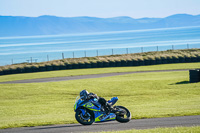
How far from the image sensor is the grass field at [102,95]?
1903 centimetres

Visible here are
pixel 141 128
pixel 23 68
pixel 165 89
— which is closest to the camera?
pixel 141 128

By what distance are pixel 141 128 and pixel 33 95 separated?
17.7m

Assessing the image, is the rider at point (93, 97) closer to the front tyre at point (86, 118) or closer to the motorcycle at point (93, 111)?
the motorcycle at point (93, 111)

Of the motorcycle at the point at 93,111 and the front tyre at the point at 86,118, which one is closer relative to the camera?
the motorcycle at the point at 93,111

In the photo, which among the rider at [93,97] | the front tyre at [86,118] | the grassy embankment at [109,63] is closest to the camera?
the rider at [93,97]

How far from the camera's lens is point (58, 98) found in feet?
90.0

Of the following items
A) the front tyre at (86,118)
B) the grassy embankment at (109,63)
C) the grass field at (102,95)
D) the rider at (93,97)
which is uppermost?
the grassy embankment at (109,63)

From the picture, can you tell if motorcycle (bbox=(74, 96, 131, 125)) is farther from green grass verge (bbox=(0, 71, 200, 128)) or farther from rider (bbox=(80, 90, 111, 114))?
green grass verge (bbox=(0, 71, 200, 128))

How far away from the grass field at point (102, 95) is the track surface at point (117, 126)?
1129 mm

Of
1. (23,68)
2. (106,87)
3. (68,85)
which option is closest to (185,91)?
(106,87)

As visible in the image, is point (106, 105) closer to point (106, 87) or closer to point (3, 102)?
point (3, 102)

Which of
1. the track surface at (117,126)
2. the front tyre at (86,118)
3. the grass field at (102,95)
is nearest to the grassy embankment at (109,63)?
the grass field at (102,95)

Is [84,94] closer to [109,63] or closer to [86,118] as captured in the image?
[86,118]

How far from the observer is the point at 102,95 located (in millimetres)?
28141
